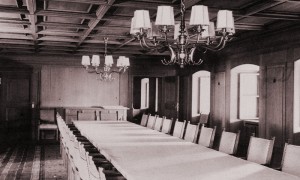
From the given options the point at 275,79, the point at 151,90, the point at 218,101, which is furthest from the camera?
the point at 151,90

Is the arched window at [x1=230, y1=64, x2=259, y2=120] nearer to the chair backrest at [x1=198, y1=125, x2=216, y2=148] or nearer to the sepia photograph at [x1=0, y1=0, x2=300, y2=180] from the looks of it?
the sepia photograph at [x1=0, y1=0, x2=300, y2=180]

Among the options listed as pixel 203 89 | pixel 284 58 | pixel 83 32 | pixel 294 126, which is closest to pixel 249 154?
pixel 294 126

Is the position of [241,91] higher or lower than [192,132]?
higher

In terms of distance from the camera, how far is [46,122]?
1116 centimetres

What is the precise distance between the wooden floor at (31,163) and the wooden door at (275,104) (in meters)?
4.23

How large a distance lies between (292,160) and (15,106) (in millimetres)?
9413

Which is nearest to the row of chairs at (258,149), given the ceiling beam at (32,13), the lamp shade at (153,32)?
the lamp shade at (153,32)

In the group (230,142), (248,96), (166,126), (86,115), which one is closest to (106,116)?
(86,115)

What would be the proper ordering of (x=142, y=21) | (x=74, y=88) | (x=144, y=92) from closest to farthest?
1. (x=142, y=21)
2. (x=74, y=88)
3. (x=144, y=92)

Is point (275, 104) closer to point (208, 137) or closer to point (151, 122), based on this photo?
point (151, 122)

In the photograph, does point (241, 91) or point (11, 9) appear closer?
point (11, 9)

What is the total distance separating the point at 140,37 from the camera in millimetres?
3912

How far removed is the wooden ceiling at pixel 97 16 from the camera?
497 cm

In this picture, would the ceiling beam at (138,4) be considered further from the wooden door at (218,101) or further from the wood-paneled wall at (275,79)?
the wooden door at (218,101)
